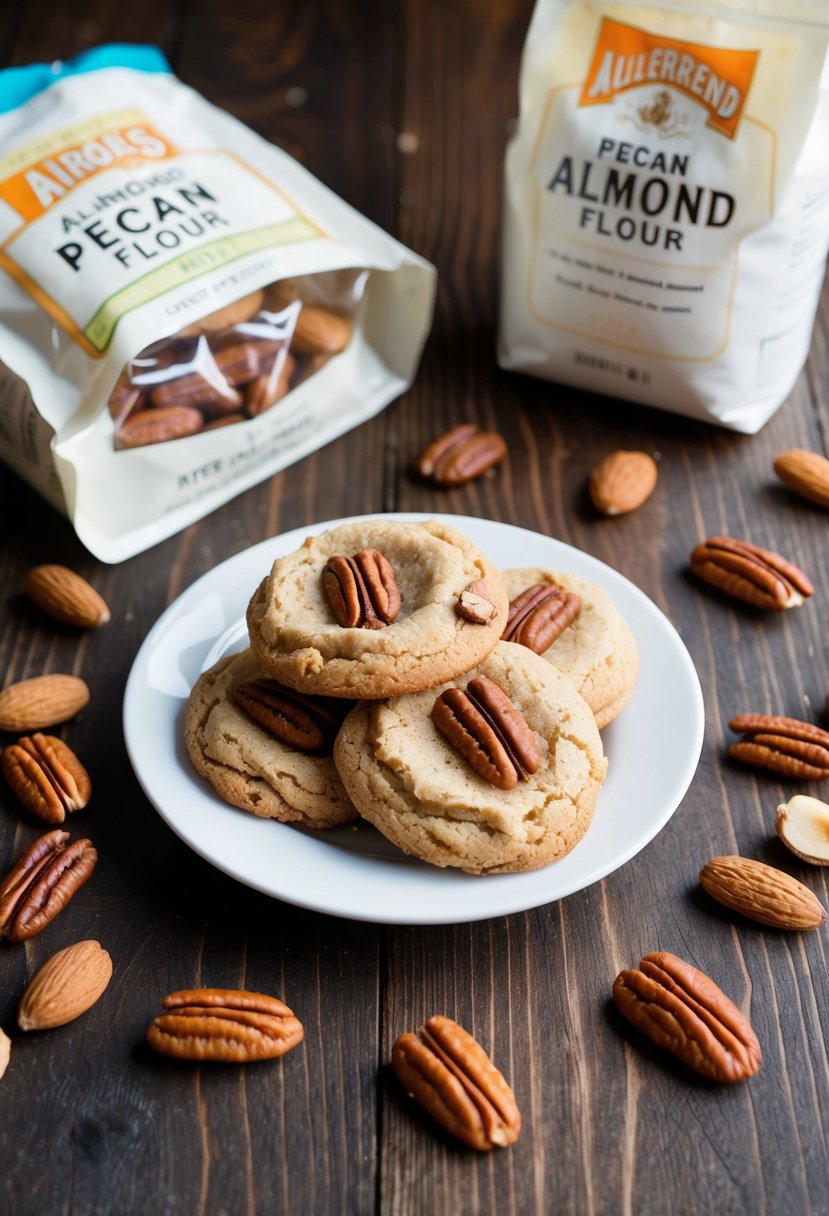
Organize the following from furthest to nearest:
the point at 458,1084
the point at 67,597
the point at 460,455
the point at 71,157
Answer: the point at 460,455 → the point at 71,157 → the point at 67,597 → the point at 458,1084

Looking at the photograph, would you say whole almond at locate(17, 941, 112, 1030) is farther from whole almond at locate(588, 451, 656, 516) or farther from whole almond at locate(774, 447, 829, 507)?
whole almond at locate(774, 447, 829, 507)

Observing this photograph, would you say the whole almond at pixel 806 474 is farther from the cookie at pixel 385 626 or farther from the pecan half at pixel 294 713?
the pecan half at pixel 294 713

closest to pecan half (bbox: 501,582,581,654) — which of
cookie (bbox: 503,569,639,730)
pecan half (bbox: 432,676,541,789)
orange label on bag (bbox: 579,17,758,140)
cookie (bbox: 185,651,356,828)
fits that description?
cookie (bbox: 503,569,639,730)

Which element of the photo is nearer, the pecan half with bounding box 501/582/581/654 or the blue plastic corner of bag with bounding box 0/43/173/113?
the pecan half with bounding box 501/582/581/654

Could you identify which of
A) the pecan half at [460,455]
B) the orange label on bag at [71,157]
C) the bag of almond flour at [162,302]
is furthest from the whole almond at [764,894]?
the orange label on bag at [71,157]

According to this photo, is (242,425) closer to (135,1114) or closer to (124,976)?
(124,976)

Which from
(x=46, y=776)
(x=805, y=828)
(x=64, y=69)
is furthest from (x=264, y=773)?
(x=64, y=69)

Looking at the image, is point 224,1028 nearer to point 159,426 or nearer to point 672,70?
point 159,426
